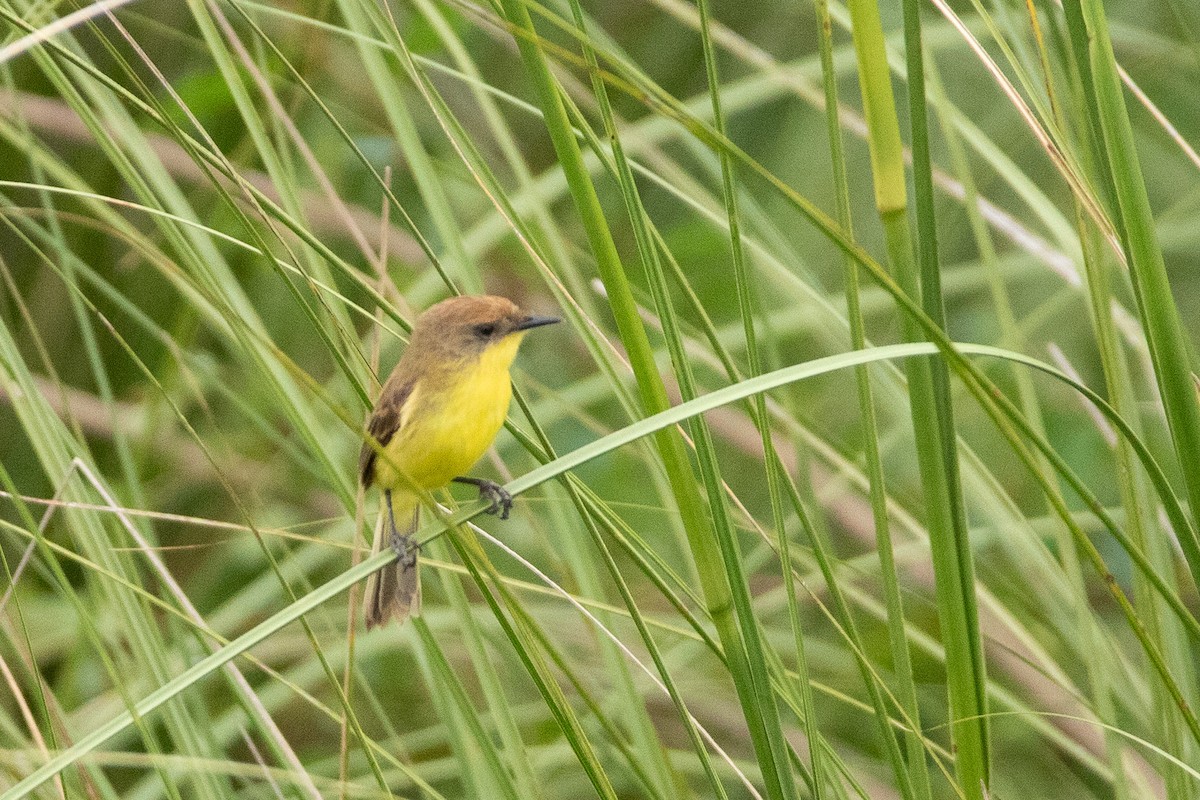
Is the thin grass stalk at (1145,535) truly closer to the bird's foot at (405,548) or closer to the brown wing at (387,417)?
the bird's foot at (405,548)

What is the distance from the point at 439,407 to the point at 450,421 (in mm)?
61

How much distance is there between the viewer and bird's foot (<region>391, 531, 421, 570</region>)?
151 cm

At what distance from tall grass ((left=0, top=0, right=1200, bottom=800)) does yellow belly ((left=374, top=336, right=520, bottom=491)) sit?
8 cm

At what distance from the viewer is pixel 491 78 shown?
3.54m

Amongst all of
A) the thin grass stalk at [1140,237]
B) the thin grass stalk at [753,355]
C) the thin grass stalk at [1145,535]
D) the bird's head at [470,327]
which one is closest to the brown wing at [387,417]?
the bird's head at [470,327]

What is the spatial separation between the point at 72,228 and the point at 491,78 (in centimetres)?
116

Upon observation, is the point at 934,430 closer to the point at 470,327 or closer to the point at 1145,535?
the point at 1145,535

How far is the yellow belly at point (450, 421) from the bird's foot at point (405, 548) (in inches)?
3.6

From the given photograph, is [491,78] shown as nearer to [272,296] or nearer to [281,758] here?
[272,296]

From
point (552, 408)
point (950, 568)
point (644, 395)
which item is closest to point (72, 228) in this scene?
point (552, 408)

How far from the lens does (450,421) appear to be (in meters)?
1.97

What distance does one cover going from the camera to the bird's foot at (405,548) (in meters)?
1.51

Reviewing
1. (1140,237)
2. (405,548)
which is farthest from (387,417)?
(1140,237)

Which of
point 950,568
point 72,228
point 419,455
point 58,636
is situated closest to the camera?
point 950,568
